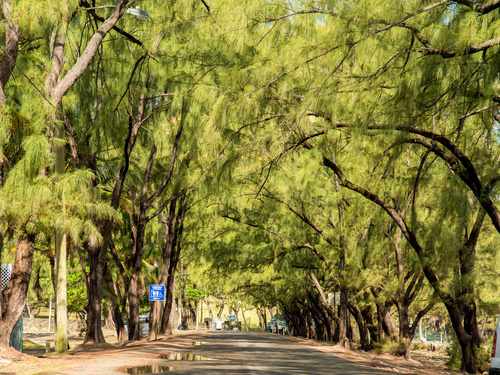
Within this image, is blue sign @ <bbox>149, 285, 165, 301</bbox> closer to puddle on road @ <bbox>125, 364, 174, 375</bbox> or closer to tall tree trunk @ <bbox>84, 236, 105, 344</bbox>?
tall tree trunk @ <bbox>84, 236, 105, 344</bbox>

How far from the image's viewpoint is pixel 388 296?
23547 millimetres

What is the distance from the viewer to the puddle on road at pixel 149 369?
11.8 m

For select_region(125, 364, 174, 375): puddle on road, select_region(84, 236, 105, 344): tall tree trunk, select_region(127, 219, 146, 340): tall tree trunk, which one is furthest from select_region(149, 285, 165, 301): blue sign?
select_region(125, 364, 174, 375): puddle on road

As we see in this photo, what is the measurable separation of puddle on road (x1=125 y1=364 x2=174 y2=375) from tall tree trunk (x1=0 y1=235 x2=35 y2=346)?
3.11 meters

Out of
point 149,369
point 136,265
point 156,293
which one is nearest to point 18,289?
point 149,369

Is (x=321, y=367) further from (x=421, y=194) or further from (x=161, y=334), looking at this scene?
(x=161, y=334)

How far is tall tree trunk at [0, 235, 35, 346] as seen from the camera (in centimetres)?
1346

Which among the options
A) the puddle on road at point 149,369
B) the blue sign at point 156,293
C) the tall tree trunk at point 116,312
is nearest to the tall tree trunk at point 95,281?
the tall tree trunk at point 116,312

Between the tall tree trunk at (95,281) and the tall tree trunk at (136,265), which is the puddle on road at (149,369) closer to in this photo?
the tall tree trunk at (95,281)

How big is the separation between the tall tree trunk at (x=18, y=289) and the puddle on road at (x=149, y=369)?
3.11 metres

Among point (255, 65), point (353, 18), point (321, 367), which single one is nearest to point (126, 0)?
point (255, 65)

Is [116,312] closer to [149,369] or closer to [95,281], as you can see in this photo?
[95,281]

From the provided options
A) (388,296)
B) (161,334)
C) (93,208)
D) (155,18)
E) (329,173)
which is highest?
(155,18)

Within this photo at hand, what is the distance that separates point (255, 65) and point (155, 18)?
6.07 m
